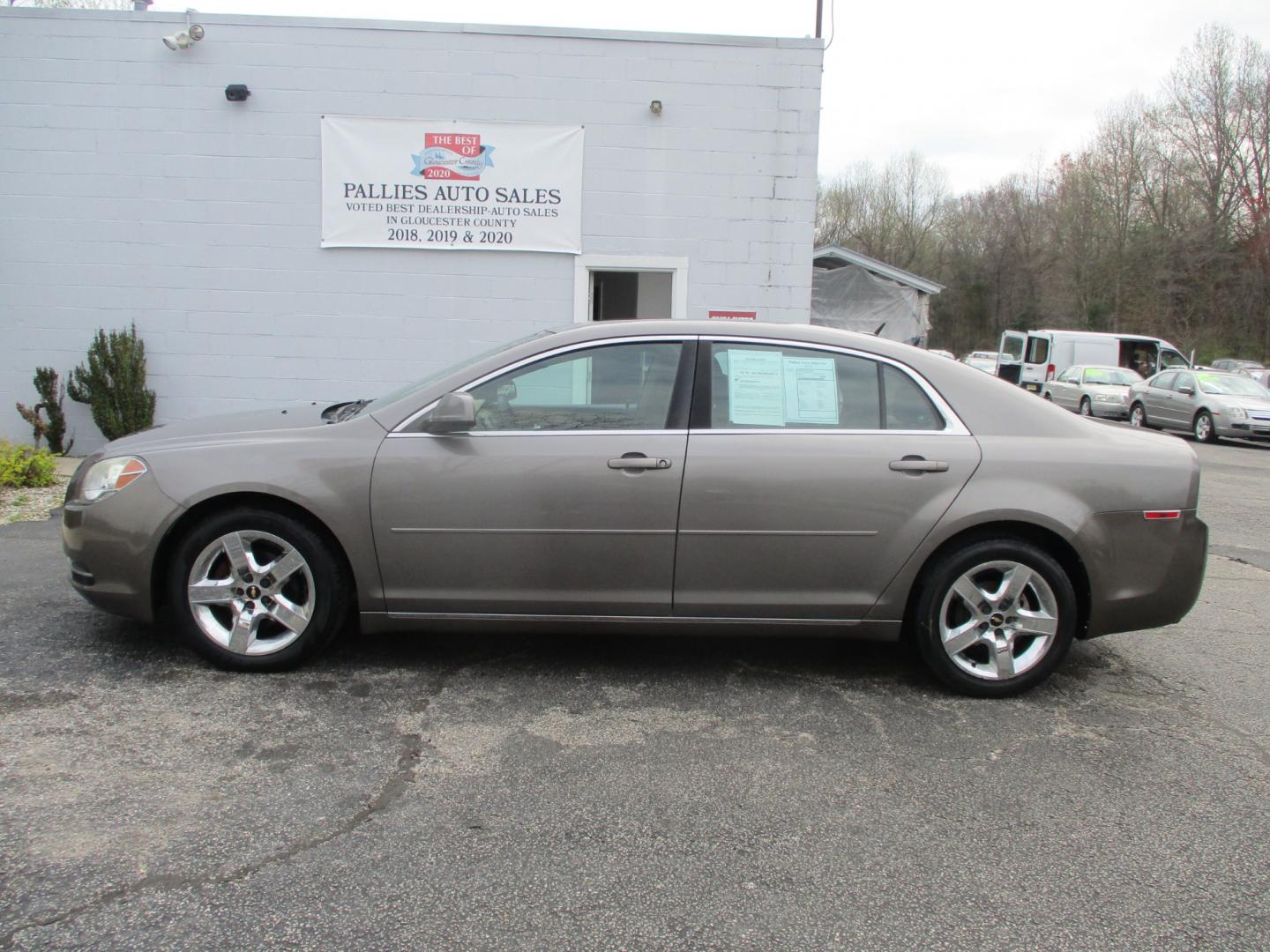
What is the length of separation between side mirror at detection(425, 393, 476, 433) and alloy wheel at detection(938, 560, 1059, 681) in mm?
2089

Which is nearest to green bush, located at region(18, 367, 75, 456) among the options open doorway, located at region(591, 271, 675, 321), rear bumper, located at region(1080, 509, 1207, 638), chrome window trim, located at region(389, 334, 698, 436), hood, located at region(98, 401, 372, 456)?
open doorway, located at region(591, 271, 675, 321)

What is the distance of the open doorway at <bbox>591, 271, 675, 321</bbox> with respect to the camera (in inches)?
396

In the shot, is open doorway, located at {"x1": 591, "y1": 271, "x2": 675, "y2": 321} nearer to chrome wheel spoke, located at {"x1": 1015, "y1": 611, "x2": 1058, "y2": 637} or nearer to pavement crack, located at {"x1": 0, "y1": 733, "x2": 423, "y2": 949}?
chrome wheel spoke, located at {"x1": 1015, "y1": 611, "x2": 1058, "y2": 637}

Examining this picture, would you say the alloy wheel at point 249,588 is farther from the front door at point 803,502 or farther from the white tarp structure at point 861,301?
the white tarp structure at point 861,301

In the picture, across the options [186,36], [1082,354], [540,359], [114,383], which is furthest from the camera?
[1082,354]

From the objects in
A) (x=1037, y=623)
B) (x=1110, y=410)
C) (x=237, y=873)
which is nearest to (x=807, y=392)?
(x=1037, y=623)

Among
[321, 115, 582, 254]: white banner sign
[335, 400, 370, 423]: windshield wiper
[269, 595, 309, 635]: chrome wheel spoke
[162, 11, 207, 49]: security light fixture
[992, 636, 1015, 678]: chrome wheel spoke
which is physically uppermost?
[162, 11, 207, 49]: security light fixture

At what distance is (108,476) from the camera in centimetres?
406

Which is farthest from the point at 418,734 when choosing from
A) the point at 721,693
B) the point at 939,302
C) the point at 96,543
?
the point at 939,302

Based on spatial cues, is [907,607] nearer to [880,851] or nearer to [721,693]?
[721,693]

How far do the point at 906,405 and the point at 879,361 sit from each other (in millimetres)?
227

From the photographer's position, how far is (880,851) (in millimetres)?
2848

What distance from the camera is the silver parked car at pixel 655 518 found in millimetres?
3932

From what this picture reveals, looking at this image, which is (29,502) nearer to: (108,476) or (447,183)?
(108,476)
